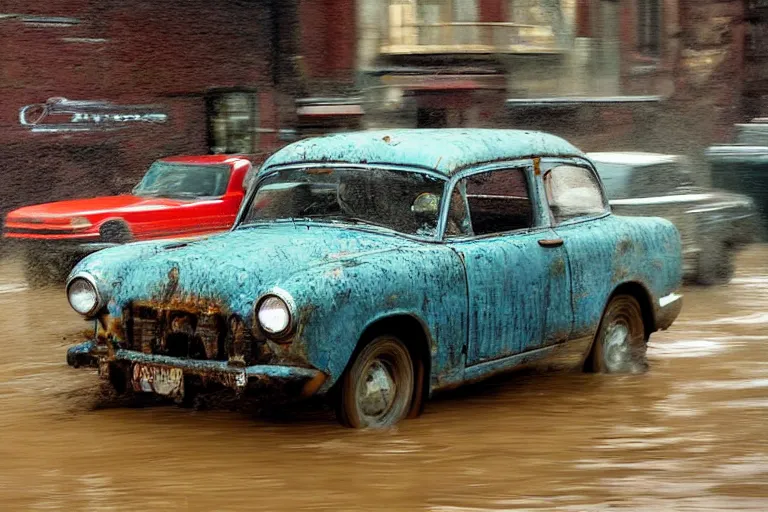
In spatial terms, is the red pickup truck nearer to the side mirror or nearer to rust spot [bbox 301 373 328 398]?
the side mirror

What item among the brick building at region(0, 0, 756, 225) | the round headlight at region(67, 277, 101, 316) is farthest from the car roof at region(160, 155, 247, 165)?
the round headlight at region(67, 277, 101, 316)

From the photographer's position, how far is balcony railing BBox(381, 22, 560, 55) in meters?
22.1

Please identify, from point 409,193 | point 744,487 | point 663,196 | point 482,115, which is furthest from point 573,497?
point 482,115

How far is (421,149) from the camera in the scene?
22.8 feet

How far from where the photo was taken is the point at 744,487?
211 inches

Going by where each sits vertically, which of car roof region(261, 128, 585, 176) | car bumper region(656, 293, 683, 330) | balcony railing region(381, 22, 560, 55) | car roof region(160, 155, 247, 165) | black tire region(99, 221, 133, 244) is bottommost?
car bumper region(656, 293, 683, 330)

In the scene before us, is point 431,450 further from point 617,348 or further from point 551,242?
point 617,348

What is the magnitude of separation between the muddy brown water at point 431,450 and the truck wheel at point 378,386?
4.0 inches

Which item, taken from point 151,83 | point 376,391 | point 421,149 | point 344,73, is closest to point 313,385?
point 376,391

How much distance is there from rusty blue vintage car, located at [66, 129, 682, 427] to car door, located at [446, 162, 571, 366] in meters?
0.01

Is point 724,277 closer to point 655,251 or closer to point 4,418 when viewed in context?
point 655,251

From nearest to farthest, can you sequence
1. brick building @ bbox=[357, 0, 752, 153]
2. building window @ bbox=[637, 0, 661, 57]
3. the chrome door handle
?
the chrome door handle < brick building @ bbox=[357, 0, 752, 153] < building window @ bbox=[637, 0, 661, 57]

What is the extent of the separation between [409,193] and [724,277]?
6685 mm

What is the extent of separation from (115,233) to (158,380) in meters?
6.03
